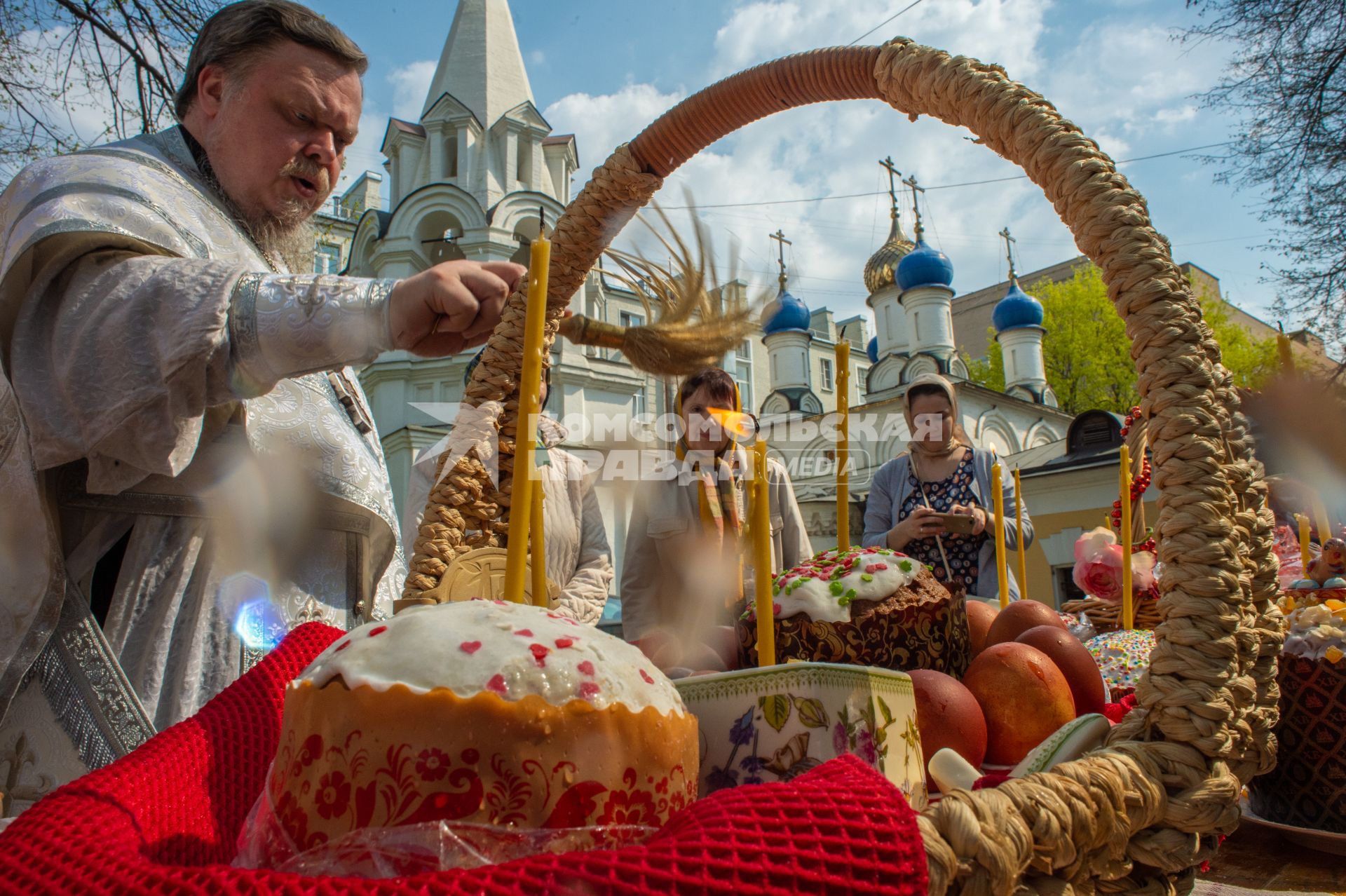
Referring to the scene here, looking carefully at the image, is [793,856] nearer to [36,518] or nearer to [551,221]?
[36,518]

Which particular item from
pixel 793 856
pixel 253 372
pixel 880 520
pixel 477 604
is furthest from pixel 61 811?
pixel 880 520

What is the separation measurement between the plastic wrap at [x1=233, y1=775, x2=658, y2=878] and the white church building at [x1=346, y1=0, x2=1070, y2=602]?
35.0 ft

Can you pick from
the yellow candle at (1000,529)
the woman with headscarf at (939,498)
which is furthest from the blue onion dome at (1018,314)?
the yellow candle at (1000,529)

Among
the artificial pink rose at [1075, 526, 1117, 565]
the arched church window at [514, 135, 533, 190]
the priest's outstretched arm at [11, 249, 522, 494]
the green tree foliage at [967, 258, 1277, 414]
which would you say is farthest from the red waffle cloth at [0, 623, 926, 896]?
the green tree foliage at [967, 258, 1277, 414]

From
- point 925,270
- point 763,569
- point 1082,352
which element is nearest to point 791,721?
point 763,569

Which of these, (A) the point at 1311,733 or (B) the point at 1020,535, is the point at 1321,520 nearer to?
(B) the point at 1020,535

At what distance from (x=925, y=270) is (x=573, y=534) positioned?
19.1 meters

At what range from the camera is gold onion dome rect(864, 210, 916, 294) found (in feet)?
74.2

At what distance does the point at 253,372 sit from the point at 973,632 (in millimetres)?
970

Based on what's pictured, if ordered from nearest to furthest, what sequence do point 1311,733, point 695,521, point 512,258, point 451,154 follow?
point 1311,733 → point 695,521 → point 512,258 → point 451,154

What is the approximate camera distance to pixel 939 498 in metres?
2.66

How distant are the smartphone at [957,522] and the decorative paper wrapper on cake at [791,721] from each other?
168 cm

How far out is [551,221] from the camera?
1362 centimetres

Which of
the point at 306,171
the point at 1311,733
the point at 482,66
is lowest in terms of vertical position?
the point at 1311,733
